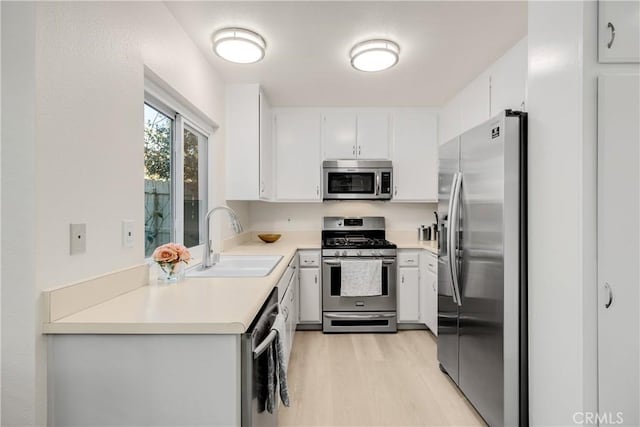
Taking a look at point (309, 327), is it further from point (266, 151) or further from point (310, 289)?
point (266, 151)

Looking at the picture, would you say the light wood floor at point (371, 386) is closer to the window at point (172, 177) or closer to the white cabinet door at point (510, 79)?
the window at point (172, 177)

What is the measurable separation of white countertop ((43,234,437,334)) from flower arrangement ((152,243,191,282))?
0.07 m

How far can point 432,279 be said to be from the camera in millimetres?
3186

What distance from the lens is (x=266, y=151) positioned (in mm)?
3369

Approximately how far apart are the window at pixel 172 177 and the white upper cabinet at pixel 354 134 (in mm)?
1352

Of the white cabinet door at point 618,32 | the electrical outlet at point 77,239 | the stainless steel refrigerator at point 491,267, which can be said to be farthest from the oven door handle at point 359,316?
the white cabinet door at point 618,32

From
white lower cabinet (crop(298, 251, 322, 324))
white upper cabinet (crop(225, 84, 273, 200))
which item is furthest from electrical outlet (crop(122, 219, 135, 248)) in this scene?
white lower cabinet (crop(298, 251, 322, 324))

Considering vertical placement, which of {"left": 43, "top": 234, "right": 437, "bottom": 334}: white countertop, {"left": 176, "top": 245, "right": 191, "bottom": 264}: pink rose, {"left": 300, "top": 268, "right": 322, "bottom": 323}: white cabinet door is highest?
{"left": 176, "top": 245, "right": 191, "bottom": 264}: pink rose

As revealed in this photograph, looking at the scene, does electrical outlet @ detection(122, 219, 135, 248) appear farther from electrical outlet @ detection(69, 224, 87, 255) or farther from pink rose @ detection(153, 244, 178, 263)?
electrical outlet @ detection(69, 224, 87, 255)

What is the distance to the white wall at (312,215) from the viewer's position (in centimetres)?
404

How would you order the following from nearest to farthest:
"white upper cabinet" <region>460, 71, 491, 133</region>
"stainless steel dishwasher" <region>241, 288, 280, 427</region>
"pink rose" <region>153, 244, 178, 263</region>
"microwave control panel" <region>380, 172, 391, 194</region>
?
1. "stainless steel dishwasher" <region>241, 288, 280, 427</region>
2. "pink rose" <region>153, 244, 178, 263</region>
3. "white upper cabinet" <region>460, 71, 491, 133</region>
4. "microwave control panel" <region>380, 172, 391, 194</region>

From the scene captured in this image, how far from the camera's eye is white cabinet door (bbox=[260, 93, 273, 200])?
3.18 metres

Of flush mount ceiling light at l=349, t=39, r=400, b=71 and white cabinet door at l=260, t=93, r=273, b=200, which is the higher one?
flush mount ceiling light at l=349, t=39, r=400, b=71

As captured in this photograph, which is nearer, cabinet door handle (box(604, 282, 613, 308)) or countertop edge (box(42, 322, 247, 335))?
Answer: countertop edge (box(42, 322, 247, 335))
